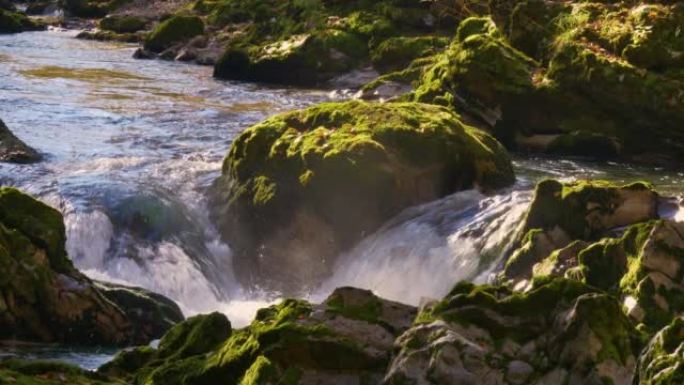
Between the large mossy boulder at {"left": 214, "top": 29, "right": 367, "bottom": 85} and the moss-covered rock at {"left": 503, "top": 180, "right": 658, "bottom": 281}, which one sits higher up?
the moss-covered rock at {"left": 503, "top": 180, "right": 658, "bottom": 281}

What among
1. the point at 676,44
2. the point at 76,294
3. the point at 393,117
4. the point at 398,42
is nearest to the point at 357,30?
the point at 398,42

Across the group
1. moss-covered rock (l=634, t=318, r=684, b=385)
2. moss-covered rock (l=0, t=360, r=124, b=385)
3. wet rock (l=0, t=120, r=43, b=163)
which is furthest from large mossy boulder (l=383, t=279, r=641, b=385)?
wet rock (l=0, t=120, r=43, b=163)

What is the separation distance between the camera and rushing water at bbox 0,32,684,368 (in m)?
13.9

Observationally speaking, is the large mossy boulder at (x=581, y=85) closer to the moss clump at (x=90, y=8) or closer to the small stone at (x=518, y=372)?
the small stone at (x=518, y=372)

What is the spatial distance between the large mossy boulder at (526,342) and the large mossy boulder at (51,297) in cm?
474

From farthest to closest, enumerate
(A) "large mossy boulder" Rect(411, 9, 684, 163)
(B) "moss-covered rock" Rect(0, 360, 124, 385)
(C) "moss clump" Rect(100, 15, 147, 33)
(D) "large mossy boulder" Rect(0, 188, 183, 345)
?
(C) "moss clump" Rect(100, 15, 147, 33), (A) "large mossy boulder" Rect(411, 9, 684, 163), (D) "large mossy boulder" Rect(0, 188, 183, 345), (B) "moss-covered rock" Rect(0, 360, 124, 385)

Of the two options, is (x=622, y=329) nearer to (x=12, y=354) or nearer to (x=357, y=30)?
(x=12, y=354)

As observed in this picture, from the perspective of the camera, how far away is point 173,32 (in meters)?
37.8

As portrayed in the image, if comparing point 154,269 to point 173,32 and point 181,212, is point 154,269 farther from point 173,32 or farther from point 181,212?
point 173,32

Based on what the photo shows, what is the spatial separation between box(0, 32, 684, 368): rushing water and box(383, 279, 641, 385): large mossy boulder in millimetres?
4278

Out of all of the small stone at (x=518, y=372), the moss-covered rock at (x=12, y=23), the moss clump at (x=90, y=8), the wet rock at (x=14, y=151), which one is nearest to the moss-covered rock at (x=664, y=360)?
the small stone at (x=518, y=372)

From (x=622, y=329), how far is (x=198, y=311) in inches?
296

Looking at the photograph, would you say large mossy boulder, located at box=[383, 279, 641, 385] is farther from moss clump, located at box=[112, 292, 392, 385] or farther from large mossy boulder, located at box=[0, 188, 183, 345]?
large mossy boulder, located at box=[0, 188, 183, 345]

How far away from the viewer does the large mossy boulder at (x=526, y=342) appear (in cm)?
718
